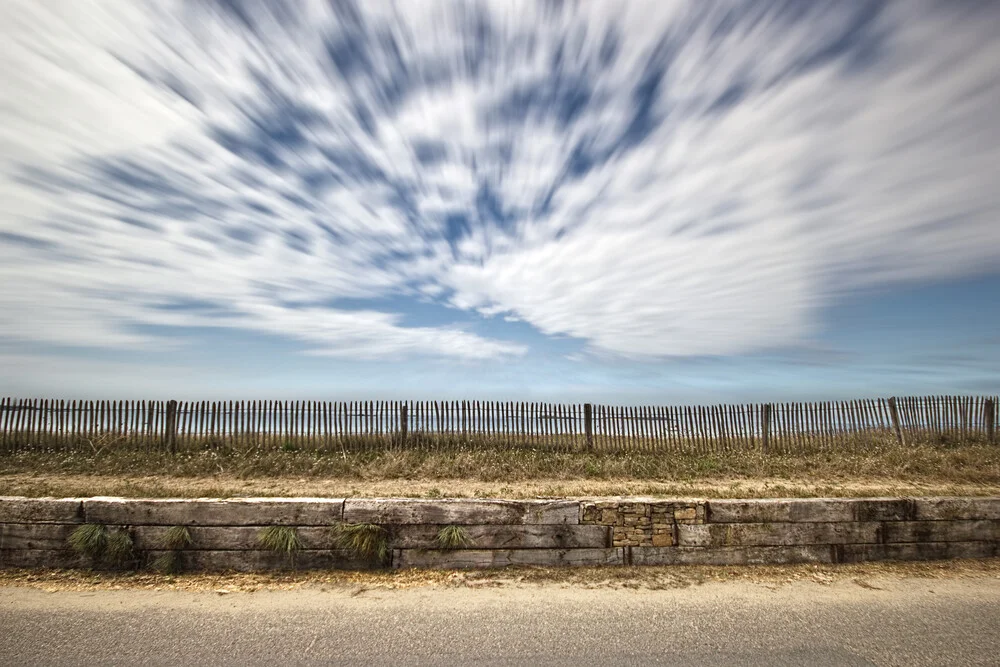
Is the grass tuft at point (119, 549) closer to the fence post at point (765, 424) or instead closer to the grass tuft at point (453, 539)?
the grass tuft at point (453, 539)

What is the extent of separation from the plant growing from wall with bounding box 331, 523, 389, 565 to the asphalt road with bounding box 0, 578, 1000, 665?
17.6 inches

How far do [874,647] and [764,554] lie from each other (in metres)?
1.58

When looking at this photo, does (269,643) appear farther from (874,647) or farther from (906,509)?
(906,509)

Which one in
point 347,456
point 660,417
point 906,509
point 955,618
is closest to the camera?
point 955,618

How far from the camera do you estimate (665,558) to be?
16.8 feet

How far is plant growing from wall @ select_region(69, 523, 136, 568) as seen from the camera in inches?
191

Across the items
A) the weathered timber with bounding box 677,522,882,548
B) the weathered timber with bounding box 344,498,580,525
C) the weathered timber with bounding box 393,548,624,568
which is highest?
the weathered timber with bounding box 344,498,580,525

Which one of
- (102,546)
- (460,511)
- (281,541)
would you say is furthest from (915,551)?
(102,546)

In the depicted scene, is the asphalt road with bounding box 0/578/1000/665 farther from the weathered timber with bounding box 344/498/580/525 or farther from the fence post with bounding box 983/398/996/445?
the fence post with bounding box 983/398/996/445

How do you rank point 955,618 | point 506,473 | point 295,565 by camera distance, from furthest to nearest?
point 506,473 < point 295,565 < point 955,618

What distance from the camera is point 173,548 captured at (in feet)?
16.2

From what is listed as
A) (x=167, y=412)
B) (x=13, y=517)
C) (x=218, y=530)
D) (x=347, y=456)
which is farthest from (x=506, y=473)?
(x=167, y=412)

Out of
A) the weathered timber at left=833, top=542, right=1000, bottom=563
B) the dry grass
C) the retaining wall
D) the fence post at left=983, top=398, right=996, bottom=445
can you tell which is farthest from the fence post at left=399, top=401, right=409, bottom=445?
the fence post at left=983, top=398, right=996, bottom=445

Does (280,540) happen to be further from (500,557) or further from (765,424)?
(765,424)
